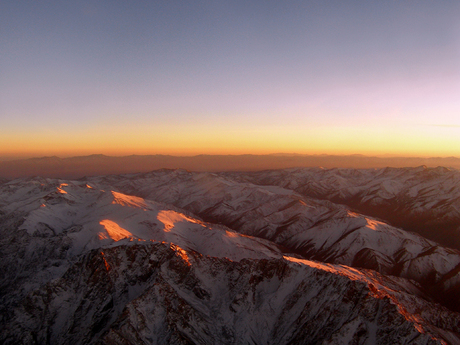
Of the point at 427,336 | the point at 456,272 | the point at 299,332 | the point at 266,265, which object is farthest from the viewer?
the point at 456,272

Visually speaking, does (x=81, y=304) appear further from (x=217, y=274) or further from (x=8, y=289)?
(x=8, y=289)

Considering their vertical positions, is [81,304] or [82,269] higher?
[82,269]

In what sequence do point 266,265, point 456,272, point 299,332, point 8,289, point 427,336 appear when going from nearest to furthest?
point 427,336 < point 299,332 < point 266,265 < point 8,289 < point 456,272

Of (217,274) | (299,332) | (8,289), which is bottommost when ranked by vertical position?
(8,289)

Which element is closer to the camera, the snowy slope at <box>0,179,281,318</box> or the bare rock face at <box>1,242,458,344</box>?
the bare rock face at <box>1,242,458,344</box>

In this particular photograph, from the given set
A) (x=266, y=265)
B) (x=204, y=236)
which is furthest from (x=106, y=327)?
(x=204, y=236)

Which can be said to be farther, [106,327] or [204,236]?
[204,236]

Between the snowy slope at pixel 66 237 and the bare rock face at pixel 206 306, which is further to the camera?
the snowy slope at pixel 66 237

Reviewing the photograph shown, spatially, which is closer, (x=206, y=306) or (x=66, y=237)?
(x=206, y=306)

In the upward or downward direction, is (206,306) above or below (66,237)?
below
